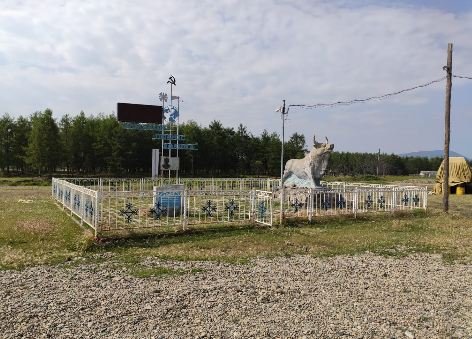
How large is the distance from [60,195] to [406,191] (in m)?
12.4

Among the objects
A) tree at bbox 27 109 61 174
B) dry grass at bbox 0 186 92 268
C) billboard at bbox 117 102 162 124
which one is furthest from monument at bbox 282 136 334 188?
tree at bbox 27 109 61 174

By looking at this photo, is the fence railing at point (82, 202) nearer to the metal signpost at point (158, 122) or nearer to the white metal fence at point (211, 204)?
the white metal fence at point (211, 204)

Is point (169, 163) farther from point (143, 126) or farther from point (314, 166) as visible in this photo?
point (314, 166)

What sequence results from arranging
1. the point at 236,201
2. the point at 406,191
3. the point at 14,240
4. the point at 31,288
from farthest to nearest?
1. the point at 406,191
2. the point at 236,201
3. the point at 14,240
4. the point at 31,288

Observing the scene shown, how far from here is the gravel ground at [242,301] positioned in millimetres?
4602

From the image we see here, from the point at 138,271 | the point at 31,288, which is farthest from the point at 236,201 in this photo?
the point at 31,288

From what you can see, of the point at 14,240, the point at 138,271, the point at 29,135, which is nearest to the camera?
the point at 138,271

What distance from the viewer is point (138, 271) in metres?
6.96

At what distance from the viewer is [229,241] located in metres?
9.57

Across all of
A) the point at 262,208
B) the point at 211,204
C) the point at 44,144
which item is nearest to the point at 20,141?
the point at 44,144

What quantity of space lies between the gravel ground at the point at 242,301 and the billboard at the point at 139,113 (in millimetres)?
12100

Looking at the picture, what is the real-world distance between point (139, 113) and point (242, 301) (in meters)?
14.8

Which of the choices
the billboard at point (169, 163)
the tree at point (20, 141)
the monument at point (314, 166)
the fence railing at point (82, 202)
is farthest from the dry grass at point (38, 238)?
the tree at point (20, 141)

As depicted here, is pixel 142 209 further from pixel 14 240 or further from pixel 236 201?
pixel 14 240
